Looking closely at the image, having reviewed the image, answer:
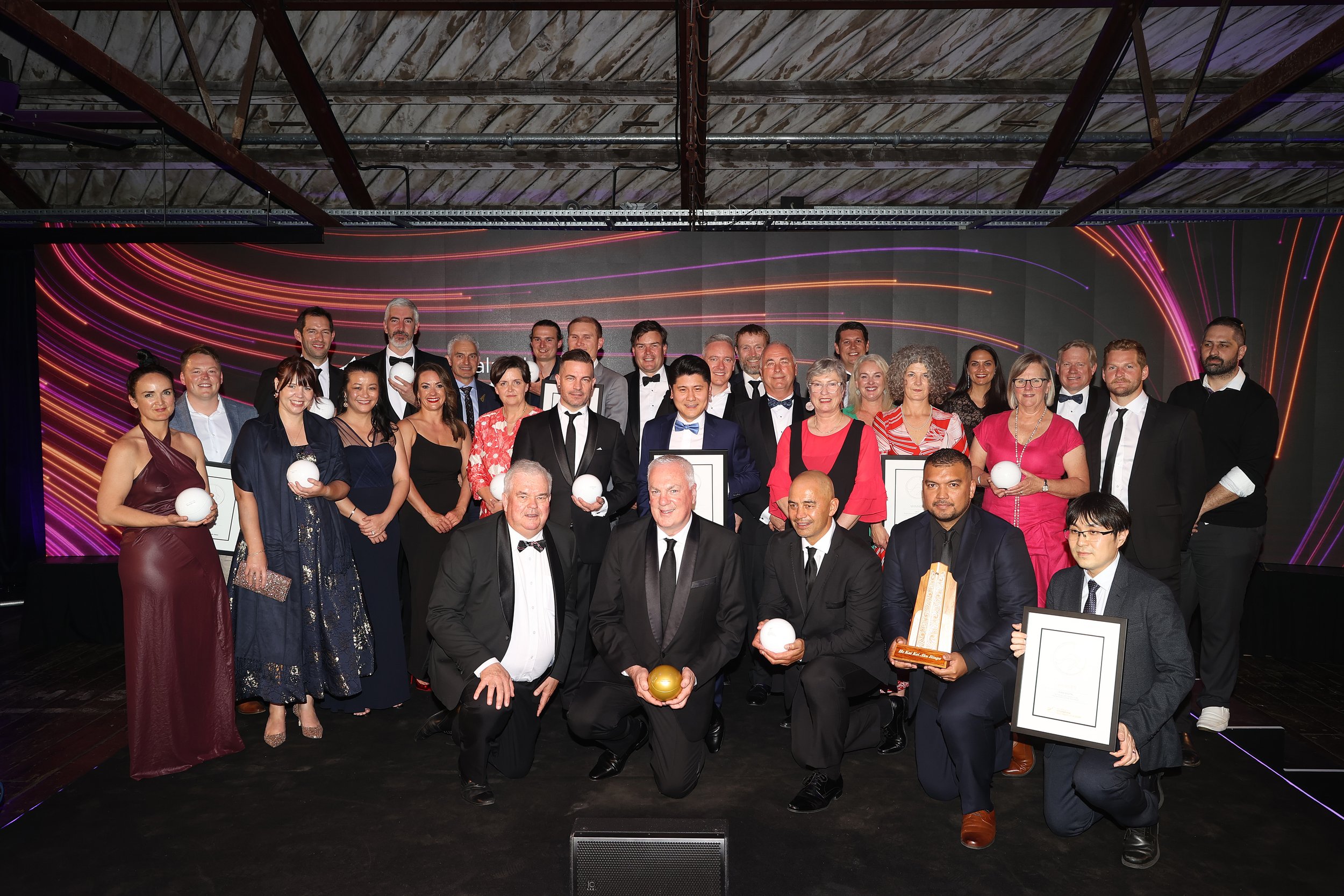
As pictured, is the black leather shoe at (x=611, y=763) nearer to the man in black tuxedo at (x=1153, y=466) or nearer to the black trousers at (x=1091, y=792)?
the black trousers at (x=1091, y=792)

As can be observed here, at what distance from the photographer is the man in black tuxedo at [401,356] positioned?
18.4 feet

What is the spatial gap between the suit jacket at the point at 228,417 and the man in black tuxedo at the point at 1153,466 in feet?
15.1

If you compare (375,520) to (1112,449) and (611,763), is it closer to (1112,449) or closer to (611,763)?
(611,763)

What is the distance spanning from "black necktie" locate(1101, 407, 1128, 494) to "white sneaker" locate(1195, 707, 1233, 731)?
4.38 ft

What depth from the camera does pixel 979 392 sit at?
5699 mm

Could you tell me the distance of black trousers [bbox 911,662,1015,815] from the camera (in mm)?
3336

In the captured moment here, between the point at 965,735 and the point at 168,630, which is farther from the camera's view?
the point at 168,630

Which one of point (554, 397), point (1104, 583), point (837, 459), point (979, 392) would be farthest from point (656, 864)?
point (979, 392)

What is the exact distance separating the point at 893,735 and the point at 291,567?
3150 millimetres

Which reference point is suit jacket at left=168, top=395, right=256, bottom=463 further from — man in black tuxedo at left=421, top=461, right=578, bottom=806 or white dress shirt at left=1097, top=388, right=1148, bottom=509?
white dress shirt at left=1097, top=388, right=1148, bottom=509

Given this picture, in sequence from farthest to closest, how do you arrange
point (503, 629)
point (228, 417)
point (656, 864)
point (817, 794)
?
point (228, 417) → point (503, 629) → point (817, 794) → point (656, 864)

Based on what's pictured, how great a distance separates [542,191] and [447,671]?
5.53 meters

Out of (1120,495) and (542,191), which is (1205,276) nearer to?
(1120,495)

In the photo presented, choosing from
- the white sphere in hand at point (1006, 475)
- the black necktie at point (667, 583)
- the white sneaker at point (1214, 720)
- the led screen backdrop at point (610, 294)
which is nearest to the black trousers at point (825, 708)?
the black necktie at point (667, 583)
